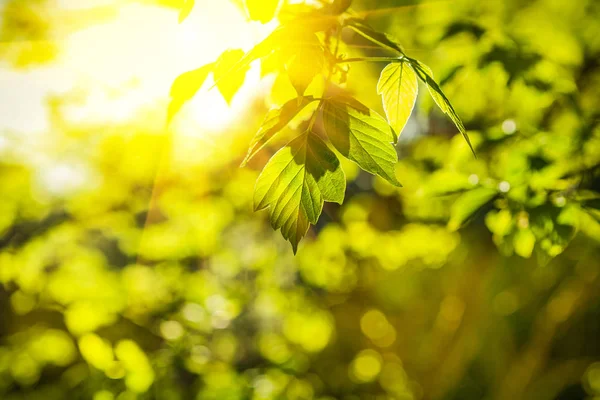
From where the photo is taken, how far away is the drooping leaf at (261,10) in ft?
2.11

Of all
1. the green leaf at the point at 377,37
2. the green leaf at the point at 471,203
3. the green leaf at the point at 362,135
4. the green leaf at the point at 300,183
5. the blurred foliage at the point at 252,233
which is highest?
the green leaf at the point at 377,37

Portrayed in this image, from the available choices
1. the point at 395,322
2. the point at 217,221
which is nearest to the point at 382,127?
the point at 217,221

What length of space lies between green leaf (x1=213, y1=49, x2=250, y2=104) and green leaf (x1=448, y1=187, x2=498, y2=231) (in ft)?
2.58

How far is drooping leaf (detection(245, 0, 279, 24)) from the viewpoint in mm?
642

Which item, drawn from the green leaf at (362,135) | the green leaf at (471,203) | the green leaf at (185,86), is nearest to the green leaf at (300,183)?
the green leaf at (362,135)

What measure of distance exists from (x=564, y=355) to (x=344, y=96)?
7607 millimetres

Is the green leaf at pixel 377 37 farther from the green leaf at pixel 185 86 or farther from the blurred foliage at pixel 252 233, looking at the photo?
the blurred foliage at pixel 252 233

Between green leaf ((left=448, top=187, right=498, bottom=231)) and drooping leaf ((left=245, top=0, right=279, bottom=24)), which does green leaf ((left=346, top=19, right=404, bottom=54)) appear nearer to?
drooping leaf ((left=245, top=0, right=279, bottom=24))

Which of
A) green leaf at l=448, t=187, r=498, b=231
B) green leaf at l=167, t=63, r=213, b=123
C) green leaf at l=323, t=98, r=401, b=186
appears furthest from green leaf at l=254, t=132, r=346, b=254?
green leaf at l=448, t=187, r=498, b=231

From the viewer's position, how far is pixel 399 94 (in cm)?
71

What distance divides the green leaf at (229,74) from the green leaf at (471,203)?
0.79 meters

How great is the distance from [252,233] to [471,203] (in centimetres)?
282

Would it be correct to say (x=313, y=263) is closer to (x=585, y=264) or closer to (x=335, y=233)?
(x=335, y=233)

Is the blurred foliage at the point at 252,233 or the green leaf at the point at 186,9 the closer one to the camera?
the green leaf at the point at 186,9
